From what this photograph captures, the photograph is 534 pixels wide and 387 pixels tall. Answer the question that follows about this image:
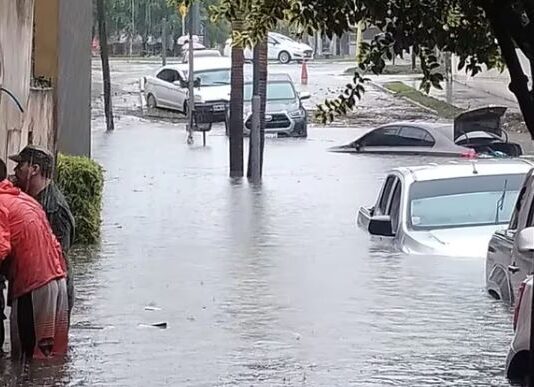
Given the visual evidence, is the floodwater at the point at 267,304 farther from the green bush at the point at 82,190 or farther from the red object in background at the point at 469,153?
the red object in background at the point at 469,153

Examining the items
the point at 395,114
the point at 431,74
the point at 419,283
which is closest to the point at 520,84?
the point at 431,74

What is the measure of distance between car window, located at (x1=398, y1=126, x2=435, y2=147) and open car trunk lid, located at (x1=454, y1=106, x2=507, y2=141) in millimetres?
1059

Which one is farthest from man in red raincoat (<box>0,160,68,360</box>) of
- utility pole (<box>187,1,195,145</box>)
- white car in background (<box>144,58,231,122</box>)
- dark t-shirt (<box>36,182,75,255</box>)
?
white car in background (<box>144,58,231,122</box>)

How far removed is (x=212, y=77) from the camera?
4453cm

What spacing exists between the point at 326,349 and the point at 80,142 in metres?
11.4

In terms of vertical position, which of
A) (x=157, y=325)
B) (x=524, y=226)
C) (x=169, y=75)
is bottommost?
(x=169, y=75)

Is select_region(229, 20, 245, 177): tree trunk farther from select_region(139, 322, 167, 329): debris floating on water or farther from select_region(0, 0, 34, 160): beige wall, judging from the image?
select_region(139, 322, 167, 329): debris floating on water

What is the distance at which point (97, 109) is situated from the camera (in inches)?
1839

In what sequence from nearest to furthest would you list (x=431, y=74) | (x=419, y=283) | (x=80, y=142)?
(x=431, y=74), (x=419, y=283), (x=80, y=142)

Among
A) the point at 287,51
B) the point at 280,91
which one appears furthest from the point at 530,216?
the point at 287,51

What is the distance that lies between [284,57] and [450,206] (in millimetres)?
43884

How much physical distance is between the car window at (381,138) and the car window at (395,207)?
18329 mm

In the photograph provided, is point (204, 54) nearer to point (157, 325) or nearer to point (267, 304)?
point (267, 304)

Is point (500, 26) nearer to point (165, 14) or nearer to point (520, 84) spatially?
point (520, 84)
